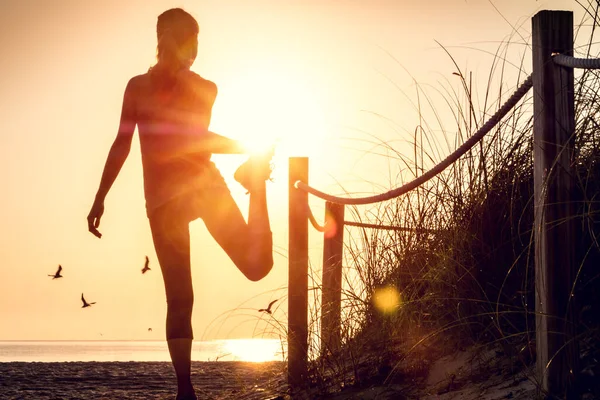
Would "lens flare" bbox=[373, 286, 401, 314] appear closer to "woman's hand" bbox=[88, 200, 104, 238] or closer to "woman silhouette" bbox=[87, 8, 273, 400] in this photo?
"woman silhouette" bbox=[87, 8, 273, 400]

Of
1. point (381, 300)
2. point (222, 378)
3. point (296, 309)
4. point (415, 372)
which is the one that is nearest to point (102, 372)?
point (222, 378)

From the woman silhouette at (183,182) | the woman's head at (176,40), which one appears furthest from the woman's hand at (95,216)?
the woman's head at (176,40)

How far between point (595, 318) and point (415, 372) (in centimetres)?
106

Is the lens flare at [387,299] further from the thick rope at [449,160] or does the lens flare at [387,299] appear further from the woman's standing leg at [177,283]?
the woman's standing leg at [177,283]

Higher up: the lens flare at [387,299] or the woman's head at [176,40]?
the woman's head at [176,40]

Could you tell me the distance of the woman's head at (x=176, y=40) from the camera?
4.84m

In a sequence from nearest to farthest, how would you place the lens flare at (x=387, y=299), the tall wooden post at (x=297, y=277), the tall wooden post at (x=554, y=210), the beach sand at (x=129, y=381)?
the tall wooden post at (x=554, y=210) < the lens flare at (x=387, y=299) < the tall wooden post at (x=297, y=277) < the beach sand at (x=129, y=381)

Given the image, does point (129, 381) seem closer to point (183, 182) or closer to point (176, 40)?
point (183, 182)

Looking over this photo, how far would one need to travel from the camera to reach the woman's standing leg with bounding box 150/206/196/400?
15.4 feet

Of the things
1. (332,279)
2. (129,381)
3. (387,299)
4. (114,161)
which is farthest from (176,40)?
(129,381)

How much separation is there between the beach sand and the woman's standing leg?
53 centimetres

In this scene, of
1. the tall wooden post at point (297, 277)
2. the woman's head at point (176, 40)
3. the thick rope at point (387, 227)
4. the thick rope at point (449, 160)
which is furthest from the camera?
the woman's head at point (176, 40)

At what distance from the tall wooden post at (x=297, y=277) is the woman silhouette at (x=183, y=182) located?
162 mm

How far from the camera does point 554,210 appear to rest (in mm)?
2639
